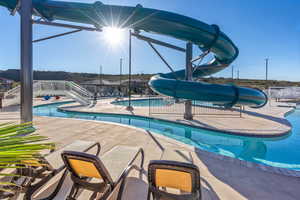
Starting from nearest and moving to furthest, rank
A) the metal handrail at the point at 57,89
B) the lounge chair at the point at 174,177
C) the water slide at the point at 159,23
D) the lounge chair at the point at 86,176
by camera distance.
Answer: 1. the lounge chair at the point at 174,177
2. the lounge chair at the point at 86,176
3. the water slide at the point at 159,23
4. the metal handrail at the point at 57,89

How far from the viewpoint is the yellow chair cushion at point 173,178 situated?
54.1 inches

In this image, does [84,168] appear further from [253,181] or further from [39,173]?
[253,181]

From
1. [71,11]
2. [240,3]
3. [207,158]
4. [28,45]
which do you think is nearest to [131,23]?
[71,11]

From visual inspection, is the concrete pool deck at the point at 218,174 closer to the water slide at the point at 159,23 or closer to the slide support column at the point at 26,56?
Result: the slide support column at the point at 26,56

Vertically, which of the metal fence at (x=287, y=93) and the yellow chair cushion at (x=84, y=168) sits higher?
the metal fence at (x=287, y=93)

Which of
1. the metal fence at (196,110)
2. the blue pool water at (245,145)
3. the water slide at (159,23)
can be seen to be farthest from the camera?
the metal fence at (196,110)

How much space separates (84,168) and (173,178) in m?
0.94

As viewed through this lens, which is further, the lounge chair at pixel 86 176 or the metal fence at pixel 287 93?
the metal fence at pixel 287 93

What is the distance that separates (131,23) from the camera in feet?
14.5

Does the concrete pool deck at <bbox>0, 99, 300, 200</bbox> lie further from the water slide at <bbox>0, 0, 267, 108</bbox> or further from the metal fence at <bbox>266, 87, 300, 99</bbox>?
the metal fence at <bbox>266, 87, 300, 99</bbox>

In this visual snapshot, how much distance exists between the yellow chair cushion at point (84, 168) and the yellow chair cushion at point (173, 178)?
64 centimetres

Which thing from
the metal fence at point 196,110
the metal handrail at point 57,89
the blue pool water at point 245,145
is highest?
the metal handrail at point 57,89

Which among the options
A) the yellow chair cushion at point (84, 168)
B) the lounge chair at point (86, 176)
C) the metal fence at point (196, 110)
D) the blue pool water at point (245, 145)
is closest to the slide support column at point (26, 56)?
the lounge chair at point (86, 176)

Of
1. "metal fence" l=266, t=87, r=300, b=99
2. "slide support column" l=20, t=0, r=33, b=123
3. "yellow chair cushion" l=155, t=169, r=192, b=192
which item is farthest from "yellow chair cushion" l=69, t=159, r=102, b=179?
"metal fence" l=266, t=87, r=300, b=99
